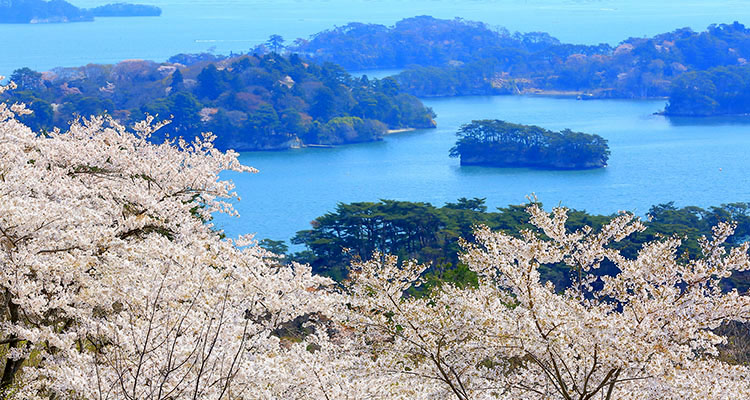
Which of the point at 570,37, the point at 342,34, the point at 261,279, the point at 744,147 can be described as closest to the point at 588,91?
the point at 744,147

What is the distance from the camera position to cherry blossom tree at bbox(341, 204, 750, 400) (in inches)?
171

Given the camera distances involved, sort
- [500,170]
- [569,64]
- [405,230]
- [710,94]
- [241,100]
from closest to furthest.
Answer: [405,230], [500,170], [241,100], [710,94], [569,64]

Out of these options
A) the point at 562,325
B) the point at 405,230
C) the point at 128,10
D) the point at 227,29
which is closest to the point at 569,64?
the point at 405,230

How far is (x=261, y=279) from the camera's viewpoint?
21.0ft

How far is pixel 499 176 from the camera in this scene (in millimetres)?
55000

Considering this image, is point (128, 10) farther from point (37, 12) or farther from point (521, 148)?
point (521, 148)

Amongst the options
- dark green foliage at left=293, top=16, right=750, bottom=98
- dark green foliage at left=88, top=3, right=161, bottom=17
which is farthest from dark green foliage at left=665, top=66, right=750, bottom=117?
dark green foliage at left=88, top=3, right=161, bottom=17

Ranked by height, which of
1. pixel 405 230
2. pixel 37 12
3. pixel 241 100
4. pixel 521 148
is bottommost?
pixel 521 148

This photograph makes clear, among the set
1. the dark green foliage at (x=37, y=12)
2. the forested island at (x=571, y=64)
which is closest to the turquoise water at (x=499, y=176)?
the forested island at (x=571, y=64)

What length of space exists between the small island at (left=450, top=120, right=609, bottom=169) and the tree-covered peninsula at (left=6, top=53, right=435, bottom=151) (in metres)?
13.0

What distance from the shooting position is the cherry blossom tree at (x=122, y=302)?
494cm

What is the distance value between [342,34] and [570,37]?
43.3 m

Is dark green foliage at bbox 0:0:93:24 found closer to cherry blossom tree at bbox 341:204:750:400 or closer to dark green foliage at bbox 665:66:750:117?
dark green foliage at bbox 665:66:750:117

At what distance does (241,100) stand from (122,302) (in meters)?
65.1
